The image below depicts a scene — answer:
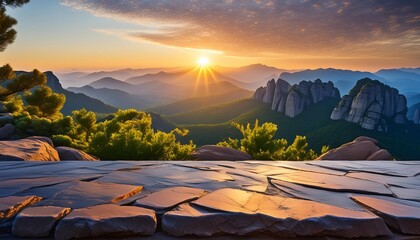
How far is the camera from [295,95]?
89.4m

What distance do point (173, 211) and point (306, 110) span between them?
298 ft

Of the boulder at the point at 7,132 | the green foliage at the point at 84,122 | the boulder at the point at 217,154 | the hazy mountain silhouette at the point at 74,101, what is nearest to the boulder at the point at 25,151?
the boulder at the point at 217,154

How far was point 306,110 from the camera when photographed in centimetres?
8931

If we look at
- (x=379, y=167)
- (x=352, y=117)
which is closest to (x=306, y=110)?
(x=352, y=117)

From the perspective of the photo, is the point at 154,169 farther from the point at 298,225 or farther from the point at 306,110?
the point at 306,110

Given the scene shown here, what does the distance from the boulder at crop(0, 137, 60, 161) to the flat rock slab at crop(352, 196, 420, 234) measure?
15.9 feet

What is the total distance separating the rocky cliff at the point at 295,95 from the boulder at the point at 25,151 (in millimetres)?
84903

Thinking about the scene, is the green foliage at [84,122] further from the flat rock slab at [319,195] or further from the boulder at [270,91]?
the boulder at [270,91]

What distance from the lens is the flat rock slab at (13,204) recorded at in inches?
91.3

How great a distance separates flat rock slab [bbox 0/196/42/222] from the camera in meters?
2.32

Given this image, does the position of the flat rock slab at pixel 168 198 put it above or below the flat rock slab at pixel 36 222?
above

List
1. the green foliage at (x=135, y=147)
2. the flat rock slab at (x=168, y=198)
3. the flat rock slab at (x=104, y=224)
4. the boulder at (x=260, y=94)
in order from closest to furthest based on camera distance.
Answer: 1. the flat rock slab at (x=104, y=224)
2. the flat rock slab at (x=168, y=198)
3. the green foliage at (x=135, y=147)
4. the boulder at (x=260, y=94)

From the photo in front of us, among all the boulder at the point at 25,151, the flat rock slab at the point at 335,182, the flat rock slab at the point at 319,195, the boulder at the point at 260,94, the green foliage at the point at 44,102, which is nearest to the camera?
the flat rock slab at the point at 319,195

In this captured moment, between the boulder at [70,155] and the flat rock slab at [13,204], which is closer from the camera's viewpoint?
the flat rock slab at [13,204]
